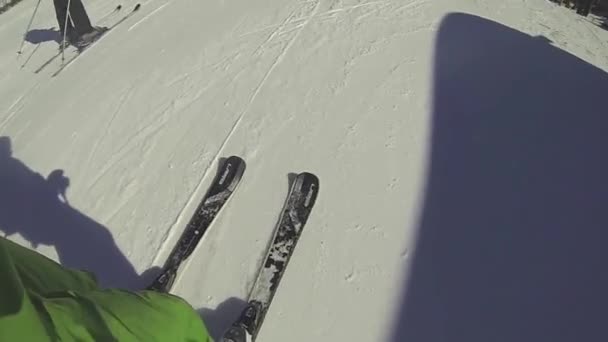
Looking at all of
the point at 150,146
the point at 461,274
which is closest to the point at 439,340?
the point at 461,274

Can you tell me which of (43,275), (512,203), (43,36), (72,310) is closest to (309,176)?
(512,203)

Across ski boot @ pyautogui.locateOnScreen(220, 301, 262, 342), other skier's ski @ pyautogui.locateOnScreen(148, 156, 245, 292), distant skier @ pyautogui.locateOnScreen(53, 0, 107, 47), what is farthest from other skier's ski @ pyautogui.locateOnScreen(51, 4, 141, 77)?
ski boot @ pyautogui.locateOnScreen(220, 301, 262, 342)

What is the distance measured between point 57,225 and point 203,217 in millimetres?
905

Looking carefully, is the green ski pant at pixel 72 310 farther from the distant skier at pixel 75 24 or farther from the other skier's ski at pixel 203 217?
the distant skier at pixel 75 24

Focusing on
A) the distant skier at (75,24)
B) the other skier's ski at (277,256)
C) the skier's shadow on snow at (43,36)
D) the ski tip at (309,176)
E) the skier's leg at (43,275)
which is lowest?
the skier's leg at (43,275)

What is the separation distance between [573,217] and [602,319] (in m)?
0.68

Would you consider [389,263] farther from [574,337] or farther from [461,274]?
[574,337]

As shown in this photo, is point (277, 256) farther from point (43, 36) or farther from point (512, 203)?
point (43, 36)

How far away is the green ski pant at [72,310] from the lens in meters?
1.26

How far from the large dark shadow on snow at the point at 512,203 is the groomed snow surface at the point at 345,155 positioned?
0.01m

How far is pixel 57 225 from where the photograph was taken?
3.30 m

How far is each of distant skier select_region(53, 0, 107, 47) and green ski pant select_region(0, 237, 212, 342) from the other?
321 centimetres

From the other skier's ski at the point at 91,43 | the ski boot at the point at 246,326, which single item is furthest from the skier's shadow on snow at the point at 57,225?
the other skier's ski at the point at 91,43

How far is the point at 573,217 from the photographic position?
3168 mm
